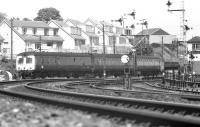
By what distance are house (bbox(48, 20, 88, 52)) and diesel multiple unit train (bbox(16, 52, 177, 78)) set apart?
35448 mm

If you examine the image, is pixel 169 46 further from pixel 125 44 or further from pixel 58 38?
pixel 58 38

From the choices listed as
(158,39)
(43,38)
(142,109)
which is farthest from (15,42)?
(142,109)

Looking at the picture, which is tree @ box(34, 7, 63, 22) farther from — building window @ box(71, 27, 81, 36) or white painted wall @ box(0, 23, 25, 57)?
white painted wall @ box(0, 23, 25, 57)

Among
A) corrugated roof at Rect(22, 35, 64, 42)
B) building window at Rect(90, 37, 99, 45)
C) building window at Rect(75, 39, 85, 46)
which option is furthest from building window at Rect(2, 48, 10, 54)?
building window at Rect(90, 37, 99, 45)

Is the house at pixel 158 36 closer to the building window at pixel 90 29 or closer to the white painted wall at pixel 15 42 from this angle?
the building window at pixel 90 29

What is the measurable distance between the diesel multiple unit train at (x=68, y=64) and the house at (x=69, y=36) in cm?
3545

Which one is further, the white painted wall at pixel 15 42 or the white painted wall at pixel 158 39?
the white painted wall at pixel 158 39

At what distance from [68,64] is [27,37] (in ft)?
121

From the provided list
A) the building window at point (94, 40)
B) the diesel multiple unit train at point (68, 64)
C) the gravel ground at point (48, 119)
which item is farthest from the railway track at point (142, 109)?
the building window at point (94, 40)

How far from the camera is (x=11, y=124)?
8.38 m

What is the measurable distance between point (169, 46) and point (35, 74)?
9078cm

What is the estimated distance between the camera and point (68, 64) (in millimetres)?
50500

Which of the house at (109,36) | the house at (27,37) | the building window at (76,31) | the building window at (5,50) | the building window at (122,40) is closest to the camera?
the building window at (5,50)

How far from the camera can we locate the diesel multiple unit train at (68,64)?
47656mm
